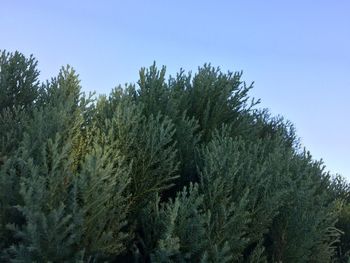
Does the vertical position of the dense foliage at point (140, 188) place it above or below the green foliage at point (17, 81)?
below

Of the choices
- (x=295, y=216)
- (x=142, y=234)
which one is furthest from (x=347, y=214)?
(x=142, y=234)

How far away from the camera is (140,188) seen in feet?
23.5

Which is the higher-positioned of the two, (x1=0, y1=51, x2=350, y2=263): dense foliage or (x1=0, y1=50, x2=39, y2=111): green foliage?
(x1=0, y1=50, x2=39, y2=111): green foliage

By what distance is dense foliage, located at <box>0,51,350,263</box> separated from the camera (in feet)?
19.4

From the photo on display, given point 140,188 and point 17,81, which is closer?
point 140,188

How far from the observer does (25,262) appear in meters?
5.59

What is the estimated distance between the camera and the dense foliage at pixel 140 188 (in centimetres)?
591

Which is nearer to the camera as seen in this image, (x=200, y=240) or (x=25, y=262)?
(x=25, y=262)

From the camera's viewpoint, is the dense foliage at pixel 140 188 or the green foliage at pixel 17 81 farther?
the green foliage at pixel 17 81

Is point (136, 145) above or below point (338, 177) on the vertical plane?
below

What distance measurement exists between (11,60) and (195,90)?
3.94 meters

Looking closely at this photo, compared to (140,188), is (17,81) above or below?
above

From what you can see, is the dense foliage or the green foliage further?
the green foliage

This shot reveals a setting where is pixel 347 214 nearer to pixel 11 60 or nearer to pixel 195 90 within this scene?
pixel 195 90
